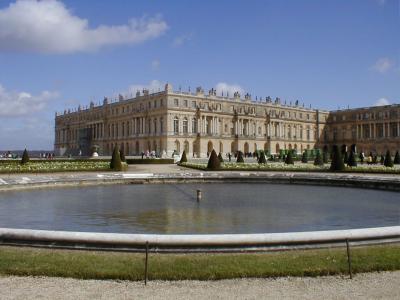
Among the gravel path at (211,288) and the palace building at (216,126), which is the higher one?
the palace building at (216,126)

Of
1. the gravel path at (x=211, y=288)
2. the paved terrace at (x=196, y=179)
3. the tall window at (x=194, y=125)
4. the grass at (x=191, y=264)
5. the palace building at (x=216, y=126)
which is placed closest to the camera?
the gravel path at (x=211, y=288)

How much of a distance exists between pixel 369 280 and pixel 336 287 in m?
0.58

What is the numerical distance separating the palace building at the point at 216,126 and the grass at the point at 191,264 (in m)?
62.8

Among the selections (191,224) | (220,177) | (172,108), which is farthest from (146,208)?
(172,108)

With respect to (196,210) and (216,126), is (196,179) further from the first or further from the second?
(216,126)

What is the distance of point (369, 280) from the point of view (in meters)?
6.35

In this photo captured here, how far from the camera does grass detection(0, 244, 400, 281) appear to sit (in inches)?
255

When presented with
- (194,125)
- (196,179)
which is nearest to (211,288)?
(196,179)

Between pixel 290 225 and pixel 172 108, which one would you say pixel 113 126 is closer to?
pixel 172 108

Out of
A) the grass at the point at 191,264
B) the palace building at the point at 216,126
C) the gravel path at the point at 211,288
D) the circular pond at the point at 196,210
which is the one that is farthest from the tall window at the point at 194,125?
the gravel path at the point at 211,288

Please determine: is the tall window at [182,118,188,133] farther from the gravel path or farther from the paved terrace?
the gravel path

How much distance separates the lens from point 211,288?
6062 mm

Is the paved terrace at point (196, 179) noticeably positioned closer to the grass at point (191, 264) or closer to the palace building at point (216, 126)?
the grass at point (191, 264)

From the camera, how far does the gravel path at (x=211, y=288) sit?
5.77 m
